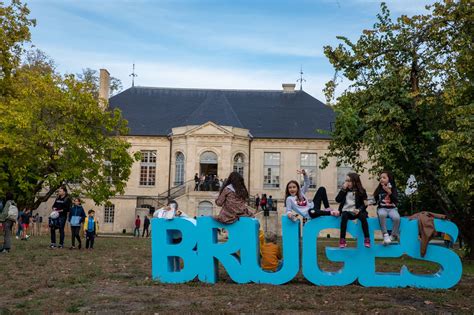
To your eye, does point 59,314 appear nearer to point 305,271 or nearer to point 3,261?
point 305,271

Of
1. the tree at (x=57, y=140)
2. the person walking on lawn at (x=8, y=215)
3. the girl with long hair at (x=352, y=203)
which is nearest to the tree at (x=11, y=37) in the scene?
the tree at (x=57, y=140)

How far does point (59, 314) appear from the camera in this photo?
22.0 ft

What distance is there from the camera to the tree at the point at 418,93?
1564 cm

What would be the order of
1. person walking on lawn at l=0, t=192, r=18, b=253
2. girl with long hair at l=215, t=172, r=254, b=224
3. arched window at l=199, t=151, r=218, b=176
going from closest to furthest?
girl with long hair at l=215, t=172, r=254, b=224, person walking on lawn at l=0, t=192, r=18, b=253, arched window at l=199, t=151, r=218, b=176

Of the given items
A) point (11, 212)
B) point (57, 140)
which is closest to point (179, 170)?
point (57, 140)

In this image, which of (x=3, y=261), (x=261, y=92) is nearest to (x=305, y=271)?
(x=3, y=261)

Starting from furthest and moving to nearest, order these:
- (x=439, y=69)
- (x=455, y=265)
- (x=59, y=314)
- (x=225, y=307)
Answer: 1. (x=439, y=69)
2. (x=455, y=265)
3. (x=225, y=307)
4. (x=59, y=314)

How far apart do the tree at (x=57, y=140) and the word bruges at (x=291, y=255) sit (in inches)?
629

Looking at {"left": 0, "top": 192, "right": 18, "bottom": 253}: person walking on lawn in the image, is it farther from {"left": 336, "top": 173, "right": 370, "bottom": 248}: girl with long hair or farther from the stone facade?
the stone facade

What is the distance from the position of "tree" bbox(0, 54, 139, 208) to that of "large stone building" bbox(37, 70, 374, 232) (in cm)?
1414

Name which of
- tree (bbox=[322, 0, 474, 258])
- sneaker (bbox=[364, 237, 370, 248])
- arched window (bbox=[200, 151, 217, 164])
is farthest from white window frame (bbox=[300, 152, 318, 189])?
sneaker (bbox=[364, 237, 370, 248])

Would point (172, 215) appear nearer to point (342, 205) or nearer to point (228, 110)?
point (342, 205)

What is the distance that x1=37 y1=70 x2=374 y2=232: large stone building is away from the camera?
42.4 m

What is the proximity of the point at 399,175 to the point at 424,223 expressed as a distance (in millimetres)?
8035
